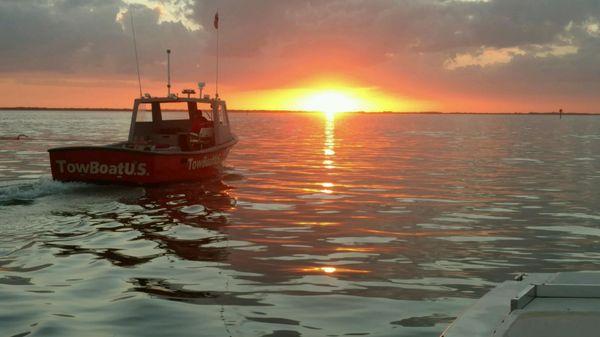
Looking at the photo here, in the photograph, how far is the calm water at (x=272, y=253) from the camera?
7277 mm

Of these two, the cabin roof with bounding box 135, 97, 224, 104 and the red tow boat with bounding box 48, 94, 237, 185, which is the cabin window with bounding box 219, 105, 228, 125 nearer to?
the red tow boat with bounding box 48, 94, 237, 185

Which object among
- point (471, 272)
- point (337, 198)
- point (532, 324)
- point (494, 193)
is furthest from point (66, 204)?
point (532, 324)

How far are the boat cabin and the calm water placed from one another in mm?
1980

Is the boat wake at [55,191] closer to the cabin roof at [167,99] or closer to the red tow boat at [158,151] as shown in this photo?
the red tow boat at [158,151]

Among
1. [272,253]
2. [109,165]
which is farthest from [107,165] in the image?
[272,253]

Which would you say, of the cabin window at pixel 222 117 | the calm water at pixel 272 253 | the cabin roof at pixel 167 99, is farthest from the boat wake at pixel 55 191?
the cabin window at pixel 222 117

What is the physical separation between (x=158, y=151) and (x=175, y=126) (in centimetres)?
505

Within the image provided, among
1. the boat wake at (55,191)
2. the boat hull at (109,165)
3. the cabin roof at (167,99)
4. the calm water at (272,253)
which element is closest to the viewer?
the calm water at (272,253)

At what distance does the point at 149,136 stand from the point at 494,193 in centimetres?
1158

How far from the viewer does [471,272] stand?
9.48 m

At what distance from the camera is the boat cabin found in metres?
21.4

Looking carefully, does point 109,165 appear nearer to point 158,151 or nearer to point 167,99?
point 158,151

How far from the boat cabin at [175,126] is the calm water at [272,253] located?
6.50 feet

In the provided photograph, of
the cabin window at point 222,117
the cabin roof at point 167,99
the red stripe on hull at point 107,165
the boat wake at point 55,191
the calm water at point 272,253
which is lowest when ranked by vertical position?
the calm water at point 272,253
